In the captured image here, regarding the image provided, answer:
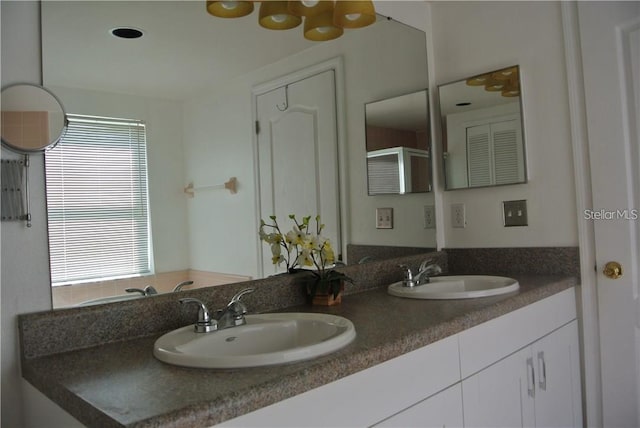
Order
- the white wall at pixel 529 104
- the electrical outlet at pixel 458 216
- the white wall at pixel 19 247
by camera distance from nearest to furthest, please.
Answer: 1. the white wall at pixel 19 247
2. the white wall at pixel 529 104
3. the electrical outlet at pixel 458 216

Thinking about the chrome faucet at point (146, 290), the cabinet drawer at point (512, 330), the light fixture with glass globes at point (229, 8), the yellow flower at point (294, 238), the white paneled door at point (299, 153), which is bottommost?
the cabinet drawer at point (512, 330)

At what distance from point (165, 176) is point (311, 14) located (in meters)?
0.82

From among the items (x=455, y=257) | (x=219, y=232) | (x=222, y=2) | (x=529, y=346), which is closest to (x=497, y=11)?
(x=455, y=257)

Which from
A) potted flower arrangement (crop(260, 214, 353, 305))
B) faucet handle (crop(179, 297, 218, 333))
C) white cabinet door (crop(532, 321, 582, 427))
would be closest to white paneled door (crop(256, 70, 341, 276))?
potted flower arrangement (crop(260, 214, 353, 305))

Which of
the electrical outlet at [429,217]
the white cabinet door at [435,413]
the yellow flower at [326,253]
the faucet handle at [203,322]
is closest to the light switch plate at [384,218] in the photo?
the electrical outlet at [429,217]

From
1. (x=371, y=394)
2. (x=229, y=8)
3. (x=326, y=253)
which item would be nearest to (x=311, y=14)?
(x=229, y=8)

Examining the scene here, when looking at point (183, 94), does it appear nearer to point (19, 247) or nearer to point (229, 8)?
point (229, 8)

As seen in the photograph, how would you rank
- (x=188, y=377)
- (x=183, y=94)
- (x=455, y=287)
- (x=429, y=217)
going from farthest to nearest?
1. (x=429, y=217)
2. (x=455, y=287)
3. (x=183, y=94)
4. (x=188, y=377)

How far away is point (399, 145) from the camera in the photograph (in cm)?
225

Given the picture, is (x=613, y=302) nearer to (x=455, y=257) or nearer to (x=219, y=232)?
(x=455, y=257)

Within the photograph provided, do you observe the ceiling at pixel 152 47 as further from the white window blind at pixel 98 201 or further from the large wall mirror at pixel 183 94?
the white window blind at pixel 98 201

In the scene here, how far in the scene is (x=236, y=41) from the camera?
1.63 m

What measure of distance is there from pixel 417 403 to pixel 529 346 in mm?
648

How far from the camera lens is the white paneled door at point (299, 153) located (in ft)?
5.58
